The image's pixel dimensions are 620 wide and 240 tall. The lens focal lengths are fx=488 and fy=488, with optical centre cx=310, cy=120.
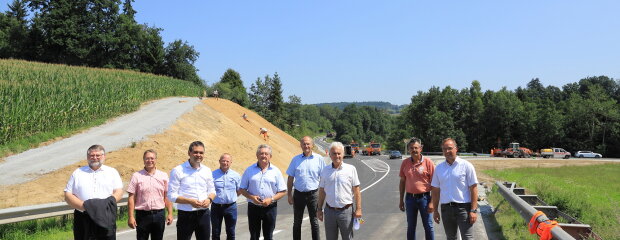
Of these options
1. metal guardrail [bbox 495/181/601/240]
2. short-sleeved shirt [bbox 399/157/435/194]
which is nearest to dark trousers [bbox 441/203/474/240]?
short-sleeved shirt [bbox 399/157/435/194]

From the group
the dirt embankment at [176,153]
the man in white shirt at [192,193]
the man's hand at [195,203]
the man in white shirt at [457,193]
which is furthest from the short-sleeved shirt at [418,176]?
the dirt embankment at [176,153]

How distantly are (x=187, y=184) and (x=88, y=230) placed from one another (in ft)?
4.44

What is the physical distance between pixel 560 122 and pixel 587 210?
7530cm

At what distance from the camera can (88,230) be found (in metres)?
6.23

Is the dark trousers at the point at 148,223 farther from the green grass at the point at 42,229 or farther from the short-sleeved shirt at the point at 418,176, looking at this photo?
the green grass at the point at 42,229

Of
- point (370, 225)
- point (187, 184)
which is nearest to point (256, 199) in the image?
point (187, 184)

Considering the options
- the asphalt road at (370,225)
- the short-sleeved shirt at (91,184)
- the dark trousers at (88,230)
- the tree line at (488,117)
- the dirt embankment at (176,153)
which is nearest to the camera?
the dark trousers at (88,230)

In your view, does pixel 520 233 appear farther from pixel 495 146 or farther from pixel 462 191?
pixel 495 146

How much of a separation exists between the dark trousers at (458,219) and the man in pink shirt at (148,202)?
13.2 feet

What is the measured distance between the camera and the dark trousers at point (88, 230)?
6.14 meters

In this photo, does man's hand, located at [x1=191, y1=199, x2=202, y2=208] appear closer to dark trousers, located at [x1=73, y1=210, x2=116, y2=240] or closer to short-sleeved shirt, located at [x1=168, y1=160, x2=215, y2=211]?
short-sleeved shirt, located at [x1=168, y1=160, x2=215, y2=211]

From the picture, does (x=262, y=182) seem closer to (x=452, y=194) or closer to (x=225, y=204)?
(x=225, y=204)

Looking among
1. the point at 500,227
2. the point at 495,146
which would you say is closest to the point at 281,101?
the point at 495,146

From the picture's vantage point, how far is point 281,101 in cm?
8125
